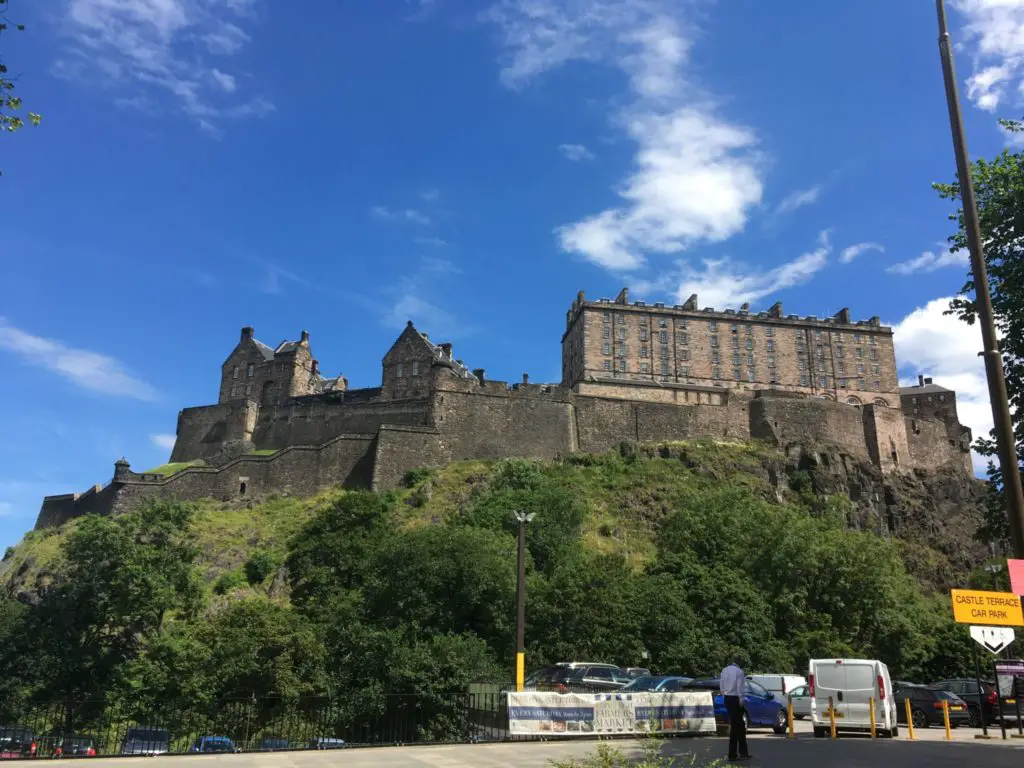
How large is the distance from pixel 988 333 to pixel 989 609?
3700 mm

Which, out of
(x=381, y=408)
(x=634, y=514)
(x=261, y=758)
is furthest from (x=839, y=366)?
(x=261, y=758)

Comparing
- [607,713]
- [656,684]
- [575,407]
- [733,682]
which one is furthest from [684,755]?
[575,407]

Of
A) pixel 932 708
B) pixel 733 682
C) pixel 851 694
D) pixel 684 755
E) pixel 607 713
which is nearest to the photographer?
pixel 684 755

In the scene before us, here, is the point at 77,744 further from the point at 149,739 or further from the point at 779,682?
the point at 779,682

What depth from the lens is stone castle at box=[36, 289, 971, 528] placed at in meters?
62.5

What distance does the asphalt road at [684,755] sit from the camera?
43.2ft

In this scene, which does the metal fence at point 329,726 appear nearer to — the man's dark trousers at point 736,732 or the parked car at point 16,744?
the parked car at point 16,744

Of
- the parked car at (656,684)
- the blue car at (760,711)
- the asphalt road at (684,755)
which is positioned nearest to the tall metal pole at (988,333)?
the asphalt road at (684,755)

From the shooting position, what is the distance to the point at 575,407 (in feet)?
A: 226

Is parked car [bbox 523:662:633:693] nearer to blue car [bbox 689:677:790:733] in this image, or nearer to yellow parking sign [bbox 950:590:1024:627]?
blue car [bbox 689:677:790:733]

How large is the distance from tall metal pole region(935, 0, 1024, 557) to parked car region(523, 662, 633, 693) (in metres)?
16.0

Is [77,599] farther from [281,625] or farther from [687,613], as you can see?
[687,613]

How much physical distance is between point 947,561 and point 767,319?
31.3 m

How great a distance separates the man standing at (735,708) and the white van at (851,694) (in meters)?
4.36
